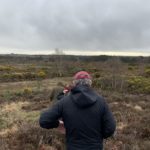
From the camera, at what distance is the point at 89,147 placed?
444cm

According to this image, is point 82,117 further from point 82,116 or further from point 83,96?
point 83,96

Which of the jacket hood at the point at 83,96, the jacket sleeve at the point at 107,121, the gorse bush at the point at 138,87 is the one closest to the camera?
the jacket hood at the point at 83,96

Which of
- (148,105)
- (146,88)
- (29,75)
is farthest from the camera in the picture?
(29,75)

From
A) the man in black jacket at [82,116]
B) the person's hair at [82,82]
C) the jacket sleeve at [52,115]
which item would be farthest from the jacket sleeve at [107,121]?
the jacket sleeve at [52,115]

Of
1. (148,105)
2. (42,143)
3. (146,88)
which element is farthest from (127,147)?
(146,88)

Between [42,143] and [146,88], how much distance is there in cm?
2511

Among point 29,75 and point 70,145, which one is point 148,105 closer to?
point 70,145

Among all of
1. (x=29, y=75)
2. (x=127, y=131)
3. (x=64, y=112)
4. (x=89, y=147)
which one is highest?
(x=64, y=112)

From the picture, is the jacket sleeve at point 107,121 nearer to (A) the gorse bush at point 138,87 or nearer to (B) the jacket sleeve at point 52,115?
(B) the jacket sleeve at point 52,115

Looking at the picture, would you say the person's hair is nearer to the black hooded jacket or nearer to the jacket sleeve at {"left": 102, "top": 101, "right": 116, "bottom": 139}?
the black hooded jacket

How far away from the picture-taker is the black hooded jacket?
4426mm

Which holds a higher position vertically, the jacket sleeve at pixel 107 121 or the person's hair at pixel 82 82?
the person's hair at pixel 82 82

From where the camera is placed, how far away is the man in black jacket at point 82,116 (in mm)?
4422

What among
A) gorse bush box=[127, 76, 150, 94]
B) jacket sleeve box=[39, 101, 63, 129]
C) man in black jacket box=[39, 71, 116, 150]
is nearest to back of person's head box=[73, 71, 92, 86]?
man in black jacket box=[39, 71, 116, 150]
